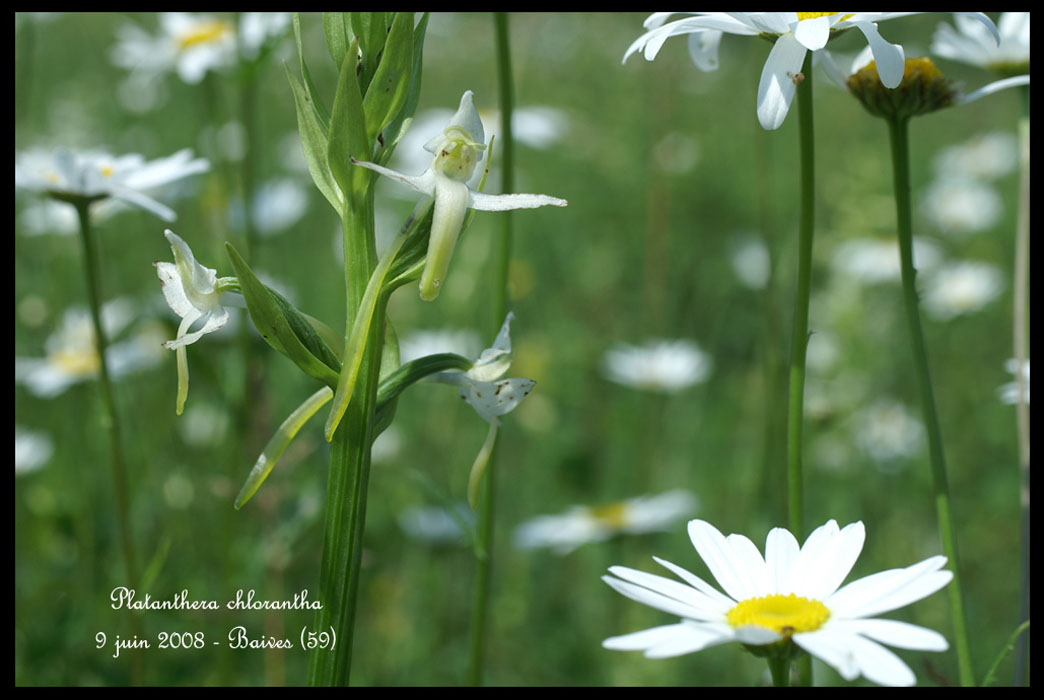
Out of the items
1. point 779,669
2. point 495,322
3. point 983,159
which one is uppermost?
point 983,159

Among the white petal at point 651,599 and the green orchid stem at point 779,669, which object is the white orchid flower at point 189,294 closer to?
the white petal at point 651,599

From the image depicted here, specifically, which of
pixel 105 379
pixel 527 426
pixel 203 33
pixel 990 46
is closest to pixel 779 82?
pixel 990 46

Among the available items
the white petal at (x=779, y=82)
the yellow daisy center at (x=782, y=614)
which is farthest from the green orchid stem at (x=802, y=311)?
the yellow daisy center at (x=782, y=614)

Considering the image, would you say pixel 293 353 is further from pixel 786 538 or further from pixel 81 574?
pixel 81 574

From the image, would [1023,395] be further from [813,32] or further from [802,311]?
[813,32]

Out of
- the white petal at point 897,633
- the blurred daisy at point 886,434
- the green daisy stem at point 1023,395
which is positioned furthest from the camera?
the blurred daisy at point 886,434

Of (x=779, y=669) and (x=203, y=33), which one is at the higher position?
(x=203, y=33)

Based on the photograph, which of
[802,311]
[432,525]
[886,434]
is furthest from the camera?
[886,434]
